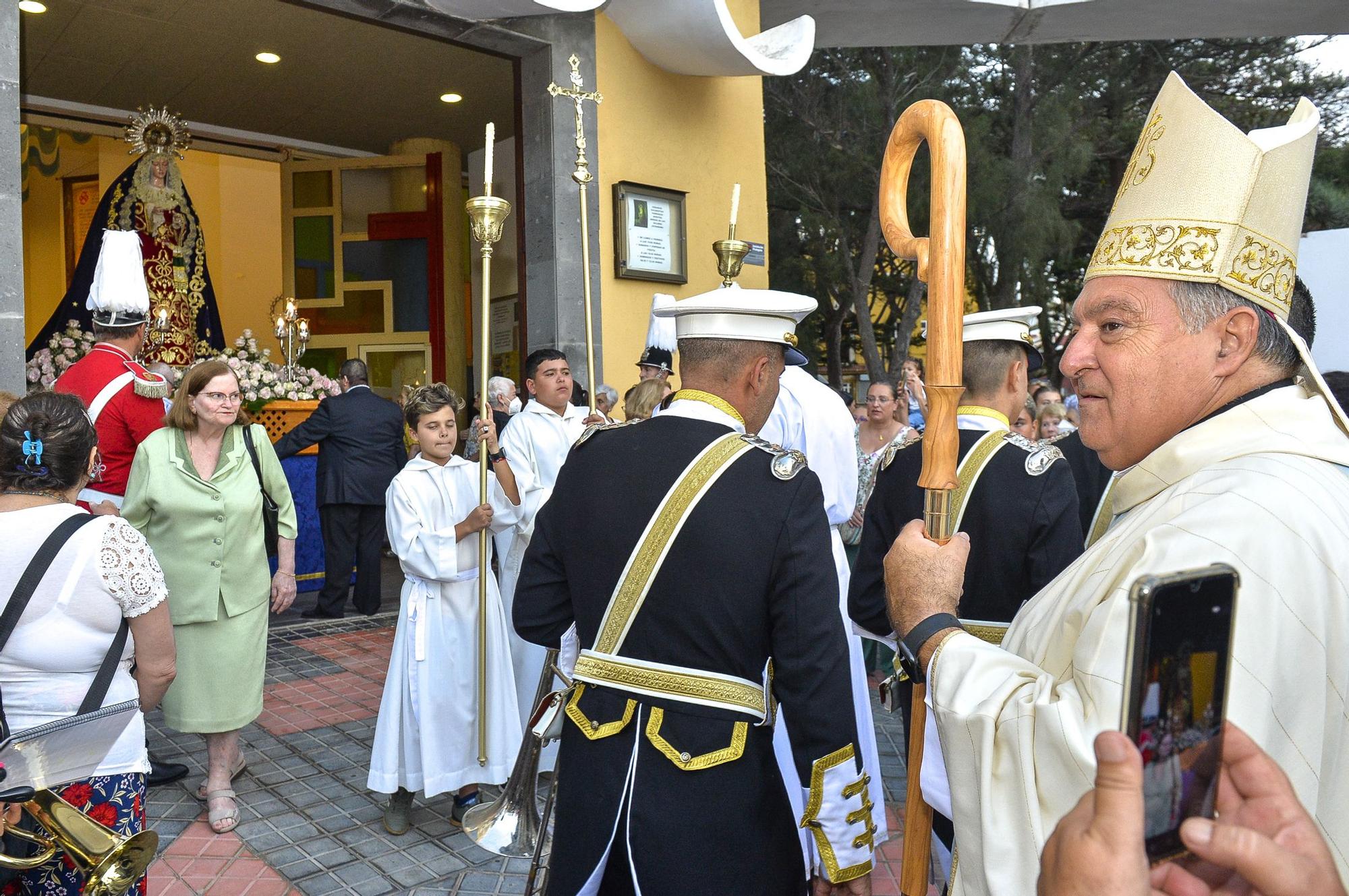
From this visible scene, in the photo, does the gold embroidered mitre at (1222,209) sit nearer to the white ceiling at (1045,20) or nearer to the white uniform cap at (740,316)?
the white uniform cap at (740,316)

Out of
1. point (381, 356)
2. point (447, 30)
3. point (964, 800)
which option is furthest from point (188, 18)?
point (964, 800)

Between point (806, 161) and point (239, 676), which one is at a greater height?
point (806, 161)

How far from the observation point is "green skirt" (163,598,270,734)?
171 inches

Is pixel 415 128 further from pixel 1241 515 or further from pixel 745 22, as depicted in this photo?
pixel 1241 515

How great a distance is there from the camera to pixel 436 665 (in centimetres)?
429

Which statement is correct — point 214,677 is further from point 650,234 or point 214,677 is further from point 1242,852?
point 650,234

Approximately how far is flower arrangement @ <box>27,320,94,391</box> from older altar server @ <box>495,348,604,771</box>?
4413mm

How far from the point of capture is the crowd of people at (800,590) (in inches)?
45.4

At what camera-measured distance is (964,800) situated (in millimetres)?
1326

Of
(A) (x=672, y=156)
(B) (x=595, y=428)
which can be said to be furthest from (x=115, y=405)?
(A) (x=672, y=156)

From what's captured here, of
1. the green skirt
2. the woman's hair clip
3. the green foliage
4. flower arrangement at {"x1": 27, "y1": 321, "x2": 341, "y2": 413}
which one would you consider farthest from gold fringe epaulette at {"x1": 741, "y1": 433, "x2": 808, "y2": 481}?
the green foliage

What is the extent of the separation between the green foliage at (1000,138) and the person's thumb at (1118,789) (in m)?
14.0

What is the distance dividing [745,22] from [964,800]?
9.06 metres

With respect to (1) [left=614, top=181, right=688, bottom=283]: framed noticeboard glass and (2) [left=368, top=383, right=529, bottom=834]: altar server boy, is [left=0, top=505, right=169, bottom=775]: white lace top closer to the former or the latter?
(2) [left=368, top=383, right=529, bottom=834]: altar server boy
